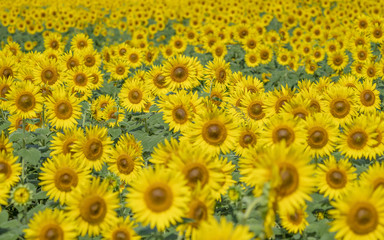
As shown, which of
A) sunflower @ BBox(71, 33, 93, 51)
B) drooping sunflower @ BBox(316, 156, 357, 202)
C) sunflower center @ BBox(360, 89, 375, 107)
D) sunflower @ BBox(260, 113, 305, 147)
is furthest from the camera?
sunflower @ BBox(71, 33, 93, 51)

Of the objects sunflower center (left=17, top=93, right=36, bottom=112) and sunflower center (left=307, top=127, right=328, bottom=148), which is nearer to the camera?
sunflower center (left=307, top=127, right=328, bottom=148)

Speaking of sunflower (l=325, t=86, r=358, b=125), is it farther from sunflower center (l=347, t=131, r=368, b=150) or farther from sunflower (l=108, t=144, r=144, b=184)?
sunflower (l=108, t=144, r=144, b=184)

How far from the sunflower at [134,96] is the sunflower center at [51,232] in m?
3.30

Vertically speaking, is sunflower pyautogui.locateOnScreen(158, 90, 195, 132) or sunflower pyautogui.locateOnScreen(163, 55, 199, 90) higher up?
sunflower pyautogui.locateOnScreen(163, 55, 199, 90)

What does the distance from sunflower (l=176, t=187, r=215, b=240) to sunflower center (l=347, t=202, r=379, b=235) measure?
3.66ft

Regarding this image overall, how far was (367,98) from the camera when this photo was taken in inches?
229

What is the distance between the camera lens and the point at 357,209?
2791 mm

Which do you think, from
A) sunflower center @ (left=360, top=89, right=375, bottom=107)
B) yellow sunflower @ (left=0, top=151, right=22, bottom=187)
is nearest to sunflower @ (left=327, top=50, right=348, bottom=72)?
sunflower center @ (left=360, top=89, right=375, bottom=107)

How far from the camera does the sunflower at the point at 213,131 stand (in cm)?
389

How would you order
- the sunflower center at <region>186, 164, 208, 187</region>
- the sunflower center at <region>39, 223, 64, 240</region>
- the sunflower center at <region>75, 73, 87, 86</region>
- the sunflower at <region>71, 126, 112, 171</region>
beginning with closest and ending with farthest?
the sunflower center at <region>186, 164, 208, 187</region>
the sunflower center at <region>39, 223, 64, 240</region>
the sunflower at <region>71, 126, 112, 171</region>
the sunflower center at <region>75, 73, 87, 86</region>

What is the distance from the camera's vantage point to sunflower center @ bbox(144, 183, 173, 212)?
2793mm

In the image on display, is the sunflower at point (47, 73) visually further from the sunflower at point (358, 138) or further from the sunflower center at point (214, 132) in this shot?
the sunflower at point (358, 138)

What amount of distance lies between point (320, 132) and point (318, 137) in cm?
6

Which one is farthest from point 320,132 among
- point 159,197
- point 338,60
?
point 338,60
